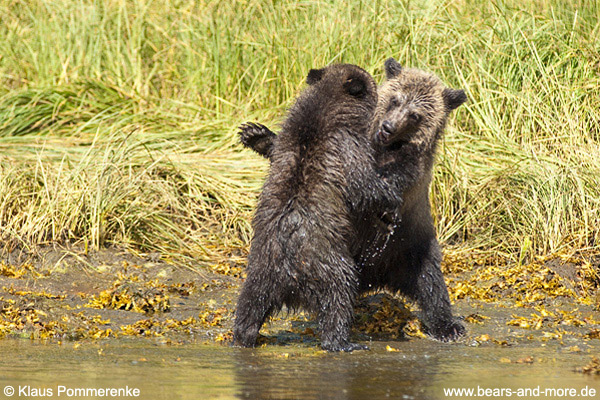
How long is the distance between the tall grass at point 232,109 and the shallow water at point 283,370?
2309 mm

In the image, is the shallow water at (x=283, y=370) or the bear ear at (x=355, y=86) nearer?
the shallow water at (x=283, y=370)

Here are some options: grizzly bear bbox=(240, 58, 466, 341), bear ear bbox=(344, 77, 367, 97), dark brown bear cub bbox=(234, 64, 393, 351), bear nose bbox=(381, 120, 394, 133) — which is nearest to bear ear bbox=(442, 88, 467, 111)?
grizzly bear bbox=(240, 58, 466, 341)

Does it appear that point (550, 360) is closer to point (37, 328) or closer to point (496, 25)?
point (37, 328)

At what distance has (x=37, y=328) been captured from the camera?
256 inches

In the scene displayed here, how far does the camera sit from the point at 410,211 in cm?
674

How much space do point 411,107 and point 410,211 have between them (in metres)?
0.81

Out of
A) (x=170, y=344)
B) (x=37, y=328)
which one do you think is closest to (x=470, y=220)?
(x=170, y=344)

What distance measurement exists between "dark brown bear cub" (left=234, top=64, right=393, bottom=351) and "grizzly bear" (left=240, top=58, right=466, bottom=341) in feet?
1.14

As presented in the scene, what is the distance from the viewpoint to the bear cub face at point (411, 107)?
6.53 metres

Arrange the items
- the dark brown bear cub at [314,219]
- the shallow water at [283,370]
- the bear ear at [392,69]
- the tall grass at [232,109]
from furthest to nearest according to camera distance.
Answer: the tall grass at [232,109]
the bear ear at [392,69]
the dark brown bear cub at [314,219]
the shallow water at [283,370]

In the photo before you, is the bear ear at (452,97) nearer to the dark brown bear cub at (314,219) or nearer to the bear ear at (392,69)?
the bear ear at (392,69)

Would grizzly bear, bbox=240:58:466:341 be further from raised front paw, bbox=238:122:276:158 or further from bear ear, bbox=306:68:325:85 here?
bear ear, bbox=306:68:325:85

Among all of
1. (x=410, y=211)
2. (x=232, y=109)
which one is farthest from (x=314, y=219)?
(x=232, y=109)

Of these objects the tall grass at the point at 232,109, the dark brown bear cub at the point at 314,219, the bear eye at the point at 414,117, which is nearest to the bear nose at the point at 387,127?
the dark brown bear cub at the point at 314,219
